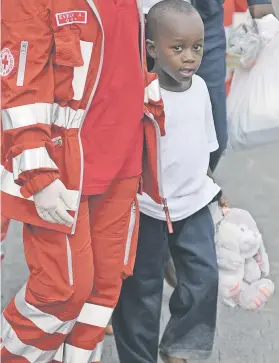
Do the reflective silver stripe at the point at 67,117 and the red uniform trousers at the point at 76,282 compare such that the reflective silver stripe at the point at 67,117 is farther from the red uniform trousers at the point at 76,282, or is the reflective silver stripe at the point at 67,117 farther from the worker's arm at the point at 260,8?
the worker's arm at the point at 260,8

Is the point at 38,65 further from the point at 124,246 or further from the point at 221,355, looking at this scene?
the point at 221,355

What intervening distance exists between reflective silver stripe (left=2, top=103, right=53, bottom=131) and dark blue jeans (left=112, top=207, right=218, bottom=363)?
87 centimetres

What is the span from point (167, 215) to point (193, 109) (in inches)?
15.5

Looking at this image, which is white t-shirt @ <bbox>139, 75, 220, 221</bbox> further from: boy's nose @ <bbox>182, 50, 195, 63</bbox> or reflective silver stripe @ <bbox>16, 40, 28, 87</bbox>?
reflective silver stripe @ <bbox>16, 40, 28, 87</bbox>

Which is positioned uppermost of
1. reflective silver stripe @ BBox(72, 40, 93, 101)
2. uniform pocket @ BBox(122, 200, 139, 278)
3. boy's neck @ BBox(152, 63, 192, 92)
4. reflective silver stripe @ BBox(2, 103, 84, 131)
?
reflective silver stripe @ BBox(72, 40, 93, 101)

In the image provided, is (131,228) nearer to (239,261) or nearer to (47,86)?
(47,86)

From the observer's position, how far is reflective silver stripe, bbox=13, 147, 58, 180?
12.7 feet

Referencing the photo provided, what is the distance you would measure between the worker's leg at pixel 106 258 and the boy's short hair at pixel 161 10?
0.57m

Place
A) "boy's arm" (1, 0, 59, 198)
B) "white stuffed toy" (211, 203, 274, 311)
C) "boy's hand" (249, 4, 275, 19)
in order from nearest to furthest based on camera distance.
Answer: "boy's arm" (1, 0, 59, 198), "white stuffed toy" (211, 203, 274, 311), "boy's hand" (249, 4, 275, 19)

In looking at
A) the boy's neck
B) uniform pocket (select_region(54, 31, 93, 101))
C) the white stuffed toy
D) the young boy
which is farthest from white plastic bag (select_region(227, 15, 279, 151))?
uniform pocket (select_region(54, 31, 93, 101))

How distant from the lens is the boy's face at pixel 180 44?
438 cm

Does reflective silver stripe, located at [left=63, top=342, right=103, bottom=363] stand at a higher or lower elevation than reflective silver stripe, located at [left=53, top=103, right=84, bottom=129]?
lower

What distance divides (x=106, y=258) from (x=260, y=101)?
1399mm

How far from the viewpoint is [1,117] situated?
3.95 meters
